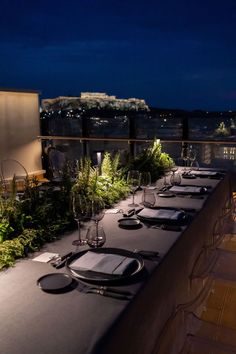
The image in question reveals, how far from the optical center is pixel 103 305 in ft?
4.05

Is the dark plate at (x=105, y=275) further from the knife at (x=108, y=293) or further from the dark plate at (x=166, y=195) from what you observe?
the dark plate at (x=166, y=195)

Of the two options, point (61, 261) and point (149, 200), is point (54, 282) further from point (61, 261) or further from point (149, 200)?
point (149, 200)

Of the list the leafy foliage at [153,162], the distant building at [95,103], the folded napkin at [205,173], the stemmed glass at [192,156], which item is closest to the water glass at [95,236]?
the leafy foliage at [153,162]

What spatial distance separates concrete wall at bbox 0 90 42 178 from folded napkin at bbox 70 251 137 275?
14.8ft

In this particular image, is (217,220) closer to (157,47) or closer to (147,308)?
(147,308)

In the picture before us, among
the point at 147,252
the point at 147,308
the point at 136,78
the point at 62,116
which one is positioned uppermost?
the point at 136,78

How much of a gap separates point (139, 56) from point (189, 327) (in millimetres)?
17498

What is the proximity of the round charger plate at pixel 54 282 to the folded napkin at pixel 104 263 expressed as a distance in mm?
66

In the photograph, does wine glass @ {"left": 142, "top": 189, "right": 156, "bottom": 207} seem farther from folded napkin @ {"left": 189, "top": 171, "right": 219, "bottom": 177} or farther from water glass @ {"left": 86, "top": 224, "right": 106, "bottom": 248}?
folded napkin @ {"left": 189, "top": 171, "right": 219, "bottom": 177}

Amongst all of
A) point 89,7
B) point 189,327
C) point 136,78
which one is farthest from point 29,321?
point 136,78

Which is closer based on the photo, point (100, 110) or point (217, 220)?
point (217, 220)

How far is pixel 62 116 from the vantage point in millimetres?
6422

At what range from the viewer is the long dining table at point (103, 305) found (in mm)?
1070

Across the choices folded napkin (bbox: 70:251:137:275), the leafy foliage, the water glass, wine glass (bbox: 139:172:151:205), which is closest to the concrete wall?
the leafy foliage
